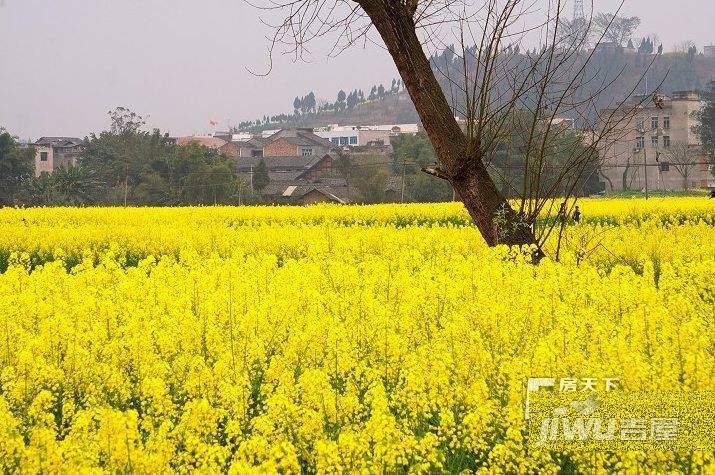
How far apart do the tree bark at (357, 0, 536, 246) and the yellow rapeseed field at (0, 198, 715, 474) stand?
0.68m

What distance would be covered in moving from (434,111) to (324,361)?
436 cm

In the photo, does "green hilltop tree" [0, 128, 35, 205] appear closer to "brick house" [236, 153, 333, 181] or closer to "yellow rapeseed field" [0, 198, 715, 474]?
"brick house" [236, 153, 333, 181]

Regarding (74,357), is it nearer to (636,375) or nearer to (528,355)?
(528,355)

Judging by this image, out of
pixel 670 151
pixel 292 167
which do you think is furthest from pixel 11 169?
pixel 670 151

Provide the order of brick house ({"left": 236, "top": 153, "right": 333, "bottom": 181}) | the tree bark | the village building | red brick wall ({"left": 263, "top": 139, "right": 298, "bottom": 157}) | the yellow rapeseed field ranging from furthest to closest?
red brick wall ({"left": 263, "top": 139, "right": 298, "bottom": 157}) < the village building < brick house ({"left": 236, "top": 153, "right": 333, "bottom": 181}) < the tree bark < the yellow rapeseed field

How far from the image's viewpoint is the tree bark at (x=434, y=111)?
27.4 feet

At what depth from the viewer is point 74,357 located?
4.67 meters

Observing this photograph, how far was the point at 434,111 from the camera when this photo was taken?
8.41 meters

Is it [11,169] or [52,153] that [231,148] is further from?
[11,169]

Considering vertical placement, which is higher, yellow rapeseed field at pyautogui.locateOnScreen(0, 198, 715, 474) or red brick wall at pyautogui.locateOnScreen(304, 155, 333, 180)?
red brick wall at pyautogui.locateOnScreen(304, 155, 333, 180)

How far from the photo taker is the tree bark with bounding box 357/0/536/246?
836cm

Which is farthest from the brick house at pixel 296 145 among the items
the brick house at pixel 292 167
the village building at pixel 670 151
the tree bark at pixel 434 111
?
the tree bark at pixel 434 111

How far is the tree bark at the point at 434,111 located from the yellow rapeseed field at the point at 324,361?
68 cm

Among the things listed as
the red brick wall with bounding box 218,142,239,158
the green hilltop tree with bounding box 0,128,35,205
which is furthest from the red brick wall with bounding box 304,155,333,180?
the red brick wall with bounding box 218,142,239,158
